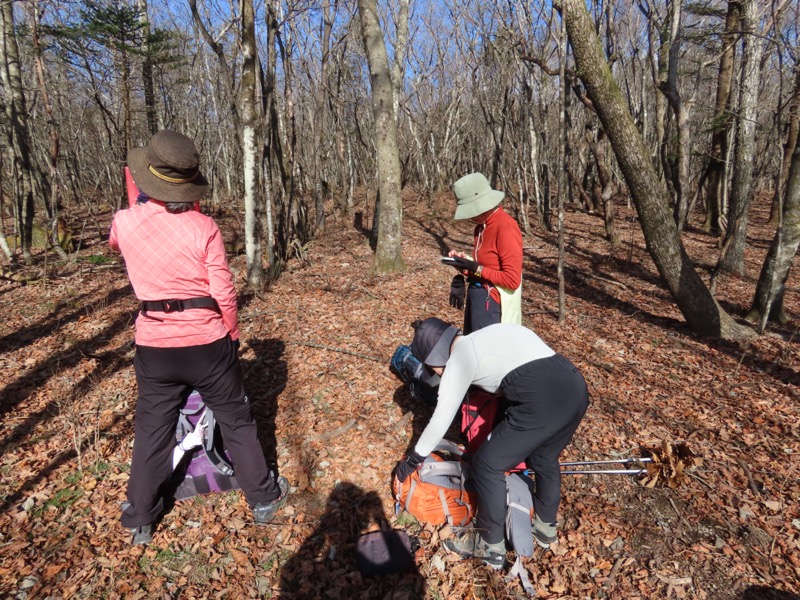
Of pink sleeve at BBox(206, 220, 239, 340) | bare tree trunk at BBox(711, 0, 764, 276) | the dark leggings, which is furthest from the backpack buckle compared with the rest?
bare tree trunk at BBox(711, 0, 764, 276)

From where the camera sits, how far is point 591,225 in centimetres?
1447

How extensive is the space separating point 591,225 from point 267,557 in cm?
1460

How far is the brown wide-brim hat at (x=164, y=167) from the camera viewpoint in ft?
7.27

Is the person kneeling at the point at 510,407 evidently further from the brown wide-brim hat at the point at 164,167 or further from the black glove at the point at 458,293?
the brown wide-brim hat at the point at 164,167

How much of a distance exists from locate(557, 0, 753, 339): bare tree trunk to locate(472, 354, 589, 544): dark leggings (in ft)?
13.1

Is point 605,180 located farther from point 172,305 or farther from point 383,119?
point 172,305

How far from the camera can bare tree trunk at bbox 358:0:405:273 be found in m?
7.36

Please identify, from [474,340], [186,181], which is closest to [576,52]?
[474,340]

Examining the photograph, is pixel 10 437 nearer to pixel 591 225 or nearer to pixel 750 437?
pixel 750 437

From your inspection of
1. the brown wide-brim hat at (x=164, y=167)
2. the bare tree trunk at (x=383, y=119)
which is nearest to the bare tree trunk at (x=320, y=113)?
the bare tree trunk at (x=383, y=119)

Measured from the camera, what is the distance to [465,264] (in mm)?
3441

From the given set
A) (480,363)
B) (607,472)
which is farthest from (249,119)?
(607,472)

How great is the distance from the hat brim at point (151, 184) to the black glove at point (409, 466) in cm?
196

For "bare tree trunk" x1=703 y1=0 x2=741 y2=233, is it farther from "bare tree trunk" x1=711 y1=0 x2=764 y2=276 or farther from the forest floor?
the forest floor
